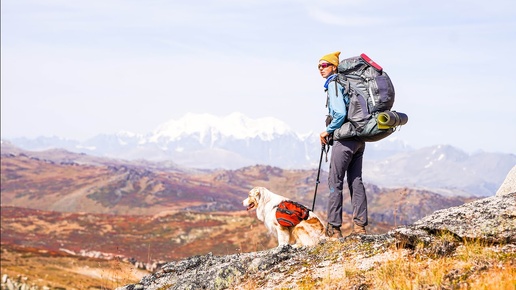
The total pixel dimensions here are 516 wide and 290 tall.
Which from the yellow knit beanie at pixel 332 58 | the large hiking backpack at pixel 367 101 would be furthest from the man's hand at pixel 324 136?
the yellow knit beanie at pixel 332 58

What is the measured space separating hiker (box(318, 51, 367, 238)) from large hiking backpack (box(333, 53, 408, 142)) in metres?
0.15

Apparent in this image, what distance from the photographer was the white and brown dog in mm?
9578

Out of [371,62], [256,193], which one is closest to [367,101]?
[371,62]

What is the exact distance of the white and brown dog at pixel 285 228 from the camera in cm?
958

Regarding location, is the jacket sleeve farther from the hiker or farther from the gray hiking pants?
the gray hiking pants

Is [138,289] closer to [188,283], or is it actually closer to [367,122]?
[188,283]

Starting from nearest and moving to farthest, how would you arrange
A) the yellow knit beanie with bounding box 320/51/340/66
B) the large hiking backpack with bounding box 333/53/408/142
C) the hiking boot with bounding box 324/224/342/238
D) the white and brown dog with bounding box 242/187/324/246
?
the large hiking backpack with bounding box 333/53/408/142
the yellow knit beanie with bounding box 320/51/340/66
the hiking boot with bounding box 324/224/342/238
the white and brown dog with bounding box 242/187/324/246

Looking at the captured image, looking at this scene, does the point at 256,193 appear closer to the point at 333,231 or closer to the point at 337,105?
the point at 333,231

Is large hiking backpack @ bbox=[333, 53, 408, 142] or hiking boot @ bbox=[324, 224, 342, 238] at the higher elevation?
large hiking backpack @ bbox=[333, 53, 408, 142]

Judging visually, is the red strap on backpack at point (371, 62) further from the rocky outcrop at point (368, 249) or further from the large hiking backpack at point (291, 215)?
the large hiking backpack at point (291, 215)

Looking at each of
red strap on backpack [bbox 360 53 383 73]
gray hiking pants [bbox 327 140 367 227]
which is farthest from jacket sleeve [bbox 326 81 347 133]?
red strap on backpack [bbox 360 53 383 73]

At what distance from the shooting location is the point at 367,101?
27.9 ft

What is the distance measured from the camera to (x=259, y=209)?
1099 cm

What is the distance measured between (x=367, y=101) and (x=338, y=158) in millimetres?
1236
